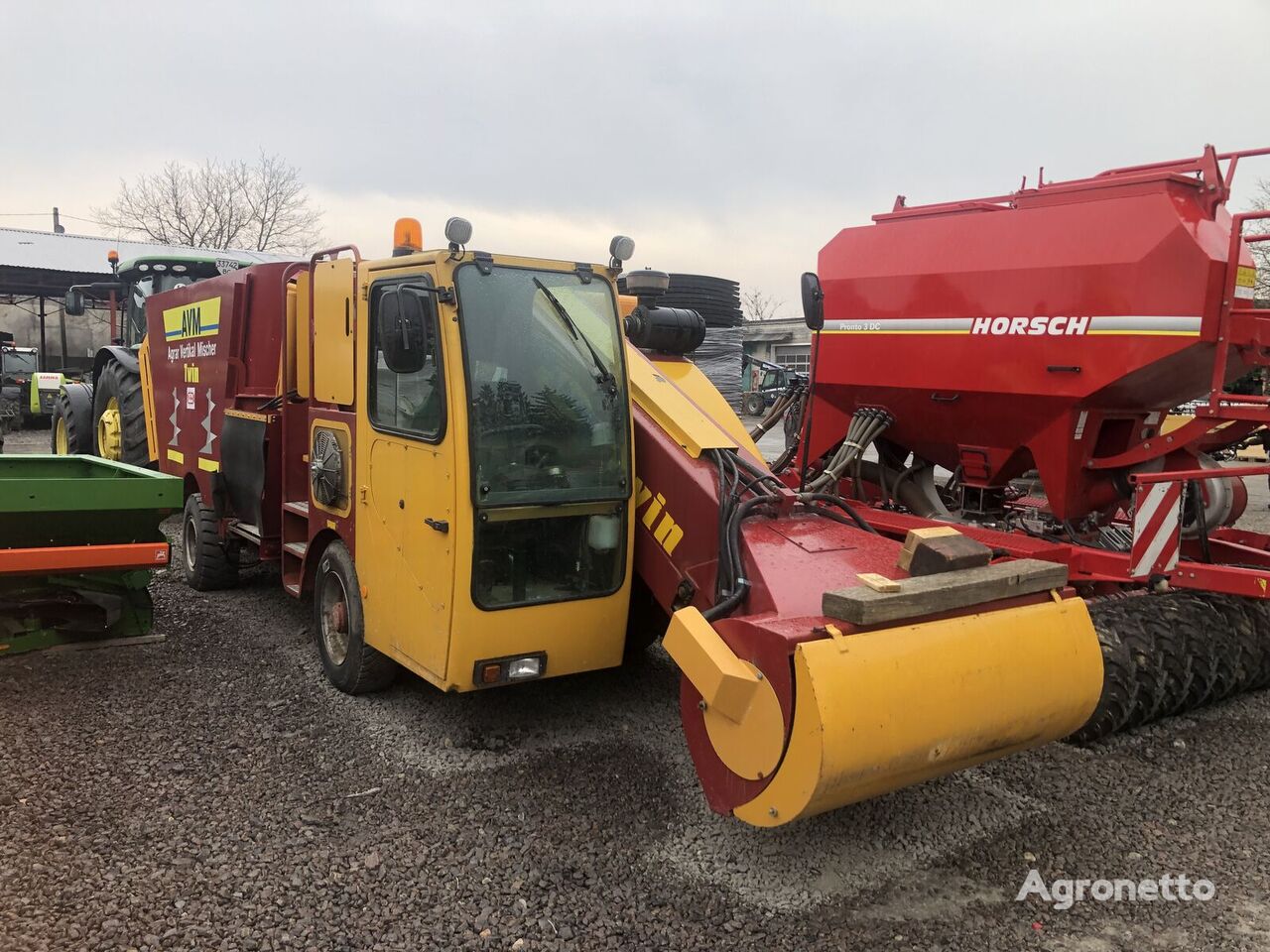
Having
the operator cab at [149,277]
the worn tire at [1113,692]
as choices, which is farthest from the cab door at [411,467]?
the operator cab at [149,277]

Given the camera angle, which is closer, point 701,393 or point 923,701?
point 923,701

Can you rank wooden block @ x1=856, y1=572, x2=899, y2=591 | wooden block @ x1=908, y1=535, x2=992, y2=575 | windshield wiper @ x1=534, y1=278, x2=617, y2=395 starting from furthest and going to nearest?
windshield wiper @ x1=534, y1=278, x2=617, y2=395 < wooden block @ x1=908, y1=535, x2=992, y2=575 < wooden block @ x1=856, y1=572, x2=899, y2=591

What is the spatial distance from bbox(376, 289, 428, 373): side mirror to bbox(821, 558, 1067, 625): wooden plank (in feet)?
5.92

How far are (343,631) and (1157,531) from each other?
389 centimetres

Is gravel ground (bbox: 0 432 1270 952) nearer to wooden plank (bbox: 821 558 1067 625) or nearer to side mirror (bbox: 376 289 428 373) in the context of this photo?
wooden plank (bbox: 821 558 1067 625)

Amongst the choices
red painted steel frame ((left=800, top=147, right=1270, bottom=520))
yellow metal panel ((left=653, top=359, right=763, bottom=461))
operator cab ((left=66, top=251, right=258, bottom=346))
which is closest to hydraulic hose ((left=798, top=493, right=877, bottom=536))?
yellow metal panel ((left=653, top=359, right=763, bottom=461))

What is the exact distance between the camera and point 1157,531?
4.21 metres

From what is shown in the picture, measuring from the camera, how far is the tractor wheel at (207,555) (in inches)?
230

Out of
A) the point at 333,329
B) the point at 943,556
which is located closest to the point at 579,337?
the point at 333,329

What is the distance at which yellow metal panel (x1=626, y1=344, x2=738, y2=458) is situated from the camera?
12.3ft

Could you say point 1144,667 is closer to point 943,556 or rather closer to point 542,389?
point 943,556

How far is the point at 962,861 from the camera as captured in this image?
3086 millimetres

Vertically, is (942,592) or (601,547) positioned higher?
(942,592)

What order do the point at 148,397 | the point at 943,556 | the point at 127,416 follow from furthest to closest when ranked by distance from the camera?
1. the point at 127,416
2. the point at 148,397
3. the point at 943,556
